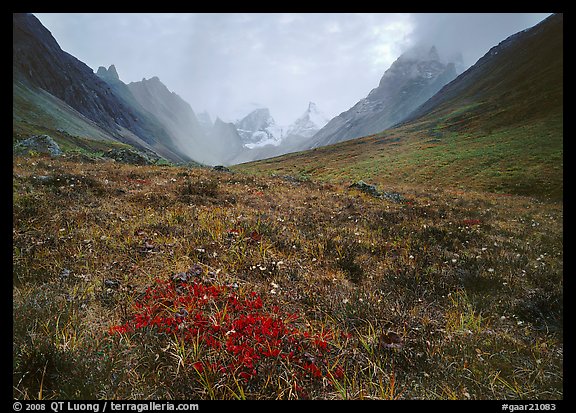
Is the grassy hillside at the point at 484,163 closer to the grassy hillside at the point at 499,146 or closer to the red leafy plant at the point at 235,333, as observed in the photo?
the grassy hillside at the point at 499,146

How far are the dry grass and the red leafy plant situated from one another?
0.13ft

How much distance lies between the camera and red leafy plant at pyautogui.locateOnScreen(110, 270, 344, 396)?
334cm

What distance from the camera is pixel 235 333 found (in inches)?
151

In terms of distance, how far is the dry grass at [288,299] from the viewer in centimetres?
325

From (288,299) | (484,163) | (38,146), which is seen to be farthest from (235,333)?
(484,163)

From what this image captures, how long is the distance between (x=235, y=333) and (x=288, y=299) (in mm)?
1422

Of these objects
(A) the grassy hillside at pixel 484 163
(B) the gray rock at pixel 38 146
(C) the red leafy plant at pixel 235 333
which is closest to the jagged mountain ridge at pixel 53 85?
(B) the gray rock at pixel 38 146

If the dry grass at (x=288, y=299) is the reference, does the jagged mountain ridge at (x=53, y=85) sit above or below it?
above

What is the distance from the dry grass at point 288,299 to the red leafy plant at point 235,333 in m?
0.04

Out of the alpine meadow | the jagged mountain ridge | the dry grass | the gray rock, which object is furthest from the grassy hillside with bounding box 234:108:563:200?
the jagged mountain ridge

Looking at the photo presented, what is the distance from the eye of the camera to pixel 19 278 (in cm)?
484
